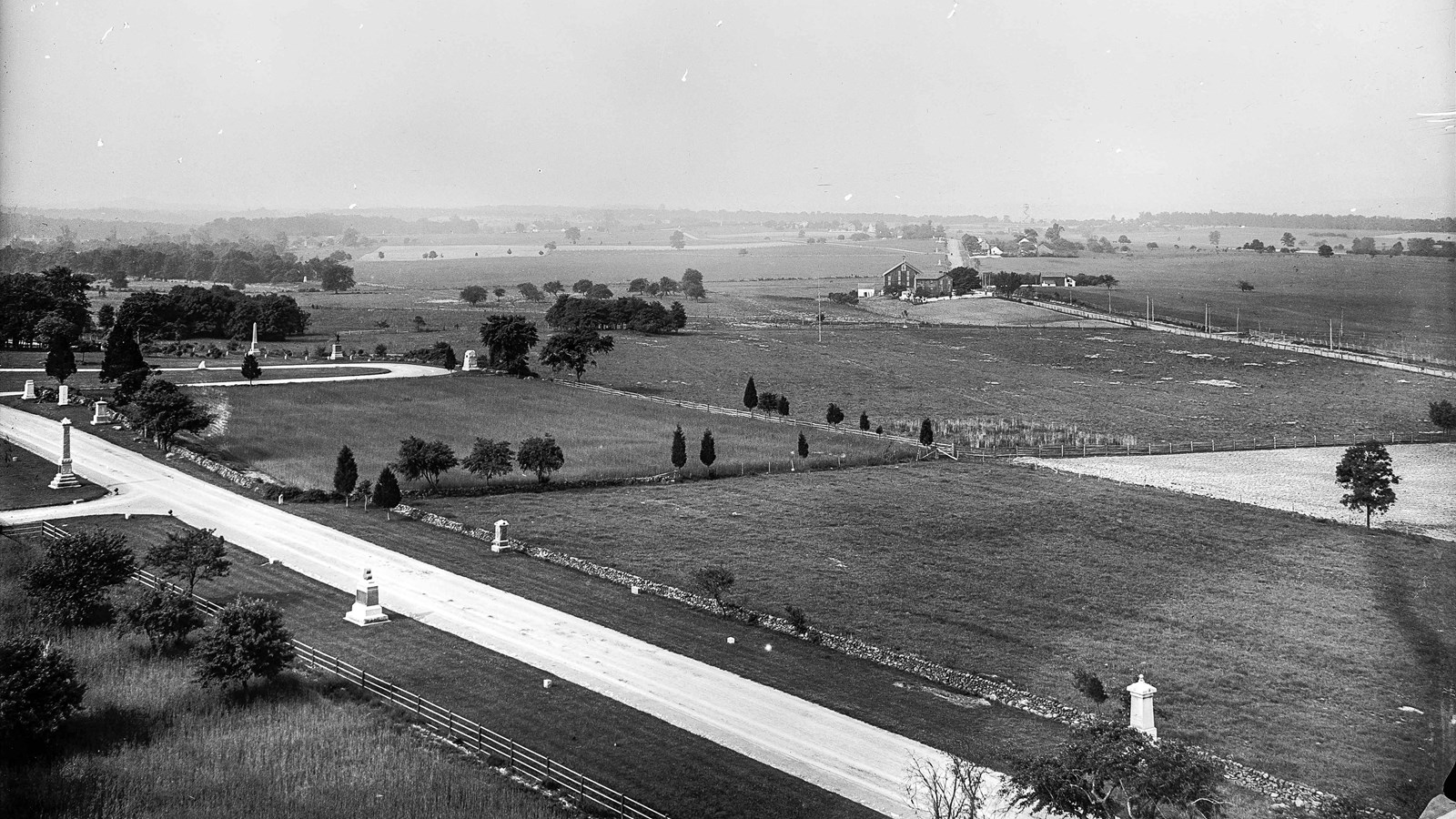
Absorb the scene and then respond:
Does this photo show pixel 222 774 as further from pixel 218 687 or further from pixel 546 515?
pixel 546 515

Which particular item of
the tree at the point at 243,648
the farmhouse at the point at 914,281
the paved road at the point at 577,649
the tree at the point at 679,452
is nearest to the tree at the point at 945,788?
the paved road at the point at 577,649

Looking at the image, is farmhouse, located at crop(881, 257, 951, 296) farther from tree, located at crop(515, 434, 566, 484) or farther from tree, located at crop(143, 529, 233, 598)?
tree, located at crop(143, 529, 233, 598)

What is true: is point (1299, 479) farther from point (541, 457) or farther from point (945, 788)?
point (945, 788)

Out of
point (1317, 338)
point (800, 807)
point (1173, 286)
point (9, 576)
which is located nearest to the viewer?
point (800, 807)

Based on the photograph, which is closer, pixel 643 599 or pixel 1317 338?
pixel 643 599

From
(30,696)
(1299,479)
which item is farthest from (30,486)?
(1299,479)

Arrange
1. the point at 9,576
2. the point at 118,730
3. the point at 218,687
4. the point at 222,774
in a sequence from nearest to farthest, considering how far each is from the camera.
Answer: the point at 222,774 < the point at 118,730 < the point at 218,687 < the point at 9,576

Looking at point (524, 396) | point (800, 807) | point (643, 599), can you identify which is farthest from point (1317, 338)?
point (800, 807)
